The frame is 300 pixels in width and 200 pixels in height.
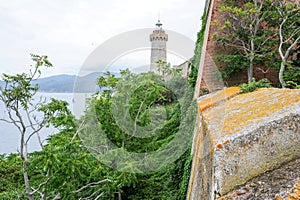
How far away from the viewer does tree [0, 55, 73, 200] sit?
6.53 meters

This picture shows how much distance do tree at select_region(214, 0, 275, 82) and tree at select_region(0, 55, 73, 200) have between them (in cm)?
494

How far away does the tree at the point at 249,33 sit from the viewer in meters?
6.53

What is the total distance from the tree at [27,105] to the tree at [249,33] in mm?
4936

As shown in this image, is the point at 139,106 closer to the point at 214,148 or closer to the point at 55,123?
the point at 55,123

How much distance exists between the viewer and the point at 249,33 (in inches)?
278

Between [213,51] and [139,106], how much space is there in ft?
10.2

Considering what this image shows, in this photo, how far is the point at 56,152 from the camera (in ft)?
17.6

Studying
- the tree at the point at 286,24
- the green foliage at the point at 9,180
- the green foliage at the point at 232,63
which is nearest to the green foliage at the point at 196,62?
the green foliage at the point at 232,63

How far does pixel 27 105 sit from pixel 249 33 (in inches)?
260

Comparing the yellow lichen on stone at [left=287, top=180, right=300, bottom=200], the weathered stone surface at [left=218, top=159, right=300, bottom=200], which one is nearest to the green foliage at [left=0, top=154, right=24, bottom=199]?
the weathered stone surface at [left=218, top=159, right=300, bottom=200]

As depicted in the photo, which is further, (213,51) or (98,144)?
(98,144)

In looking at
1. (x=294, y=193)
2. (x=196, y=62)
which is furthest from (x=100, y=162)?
(x=294, y=193)

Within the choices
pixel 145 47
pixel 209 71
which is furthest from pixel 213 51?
pixel 145 47

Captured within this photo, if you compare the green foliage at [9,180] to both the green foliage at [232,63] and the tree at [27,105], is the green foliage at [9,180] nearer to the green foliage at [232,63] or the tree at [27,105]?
the tree at [27,105]
